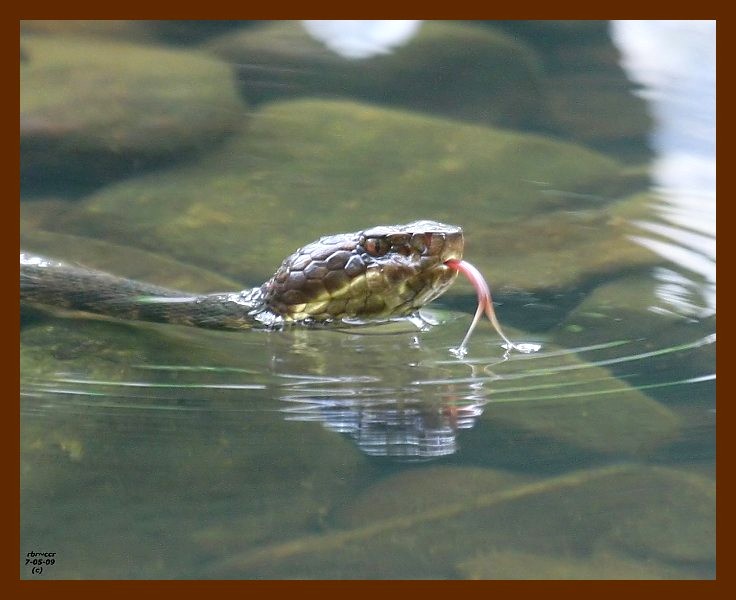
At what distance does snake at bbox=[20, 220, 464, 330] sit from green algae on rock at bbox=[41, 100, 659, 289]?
55 centimetres

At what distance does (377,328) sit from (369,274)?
0.29 metres

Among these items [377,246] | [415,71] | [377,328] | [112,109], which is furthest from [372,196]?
[415,71]

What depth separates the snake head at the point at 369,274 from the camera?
147 inches

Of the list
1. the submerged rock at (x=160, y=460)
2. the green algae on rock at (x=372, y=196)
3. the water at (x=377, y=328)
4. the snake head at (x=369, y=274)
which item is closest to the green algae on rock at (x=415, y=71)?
the water at (x=377, y=328)

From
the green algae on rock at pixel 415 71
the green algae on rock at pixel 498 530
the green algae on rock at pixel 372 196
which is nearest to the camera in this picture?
the green algae on rock at pixel 498 530

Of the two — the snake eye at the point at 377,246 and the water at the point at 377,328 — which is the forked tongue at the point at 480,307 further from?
the snake eye at the point at 377,246

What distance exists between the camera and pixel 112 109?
20.6 ft

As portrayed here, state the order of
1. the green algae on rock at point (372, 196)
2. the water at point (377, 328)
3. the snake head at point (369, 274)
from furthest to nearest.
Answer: the green algae on rock at point (372, 196), the snake head at point (369, 274), the water at point (377, 328)

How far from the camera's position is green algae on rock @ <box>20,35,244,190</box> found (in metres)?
5.83

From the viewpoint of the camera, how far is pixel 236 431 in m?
3.01

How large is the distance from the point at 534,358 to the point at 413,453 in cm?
87

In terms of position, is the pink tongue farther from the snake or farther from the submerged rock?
the submerged rock

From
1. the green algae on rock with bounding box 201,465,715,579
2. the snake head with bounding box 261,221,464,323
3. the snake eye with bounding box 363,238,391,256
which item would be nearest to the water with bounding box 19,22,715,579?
the green algae on rock with bounding box 201,465,715,579

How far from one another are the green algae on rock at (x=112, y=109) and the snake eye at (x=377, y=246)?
2.39 metres
